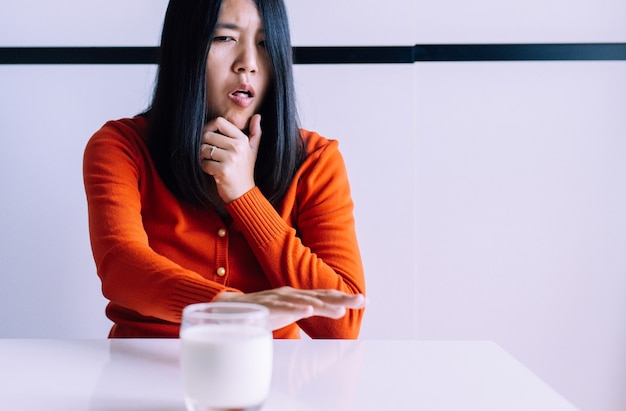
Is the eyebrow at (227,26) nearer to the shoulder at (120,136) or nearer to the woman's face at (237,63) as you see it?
the woman's face at (237,63)

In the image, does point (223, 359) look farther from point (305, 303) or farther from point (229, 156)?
point (229, 156)

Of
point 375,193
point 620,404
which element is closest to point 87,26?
point 375,193

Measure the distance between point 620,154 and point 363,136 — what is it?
66 cm

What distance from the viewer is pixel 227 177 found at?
43.6 inches

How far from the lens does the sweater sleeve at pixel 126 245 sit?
34.8 inches

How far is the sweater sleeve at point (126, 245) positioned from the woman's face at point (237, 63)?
18cm

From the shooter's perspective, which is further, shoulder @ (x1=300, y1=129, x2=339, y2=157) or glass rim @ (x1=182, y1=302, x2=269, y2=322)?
shoulder @ (x1=300, y1=129, x2=339, y2=157)

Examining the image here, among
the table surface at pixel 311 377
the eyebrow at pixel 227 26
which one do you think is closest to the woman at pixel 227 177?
the eyebrow at pixel 227 26

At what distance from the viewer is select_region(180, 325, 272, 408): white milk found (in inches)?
19.9

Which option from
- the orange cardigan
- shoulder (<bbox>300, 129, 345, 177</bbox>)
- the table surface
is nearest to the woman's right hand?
the table surface

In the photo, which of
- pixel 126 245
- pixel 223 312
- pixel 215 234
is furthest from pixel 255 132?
pixel 223 312

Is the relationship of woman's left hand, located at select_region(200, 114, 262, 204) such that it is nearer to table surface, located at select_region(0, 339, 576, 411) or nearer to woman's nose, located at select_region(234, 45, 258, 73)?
woman's nose, located at select_region(234, 45, 258, 73)

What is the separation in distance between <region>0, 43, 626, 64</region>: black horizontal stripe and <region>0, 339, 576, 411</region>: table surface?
3.34ft

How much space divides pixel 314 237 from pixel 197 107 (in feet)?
1.02
